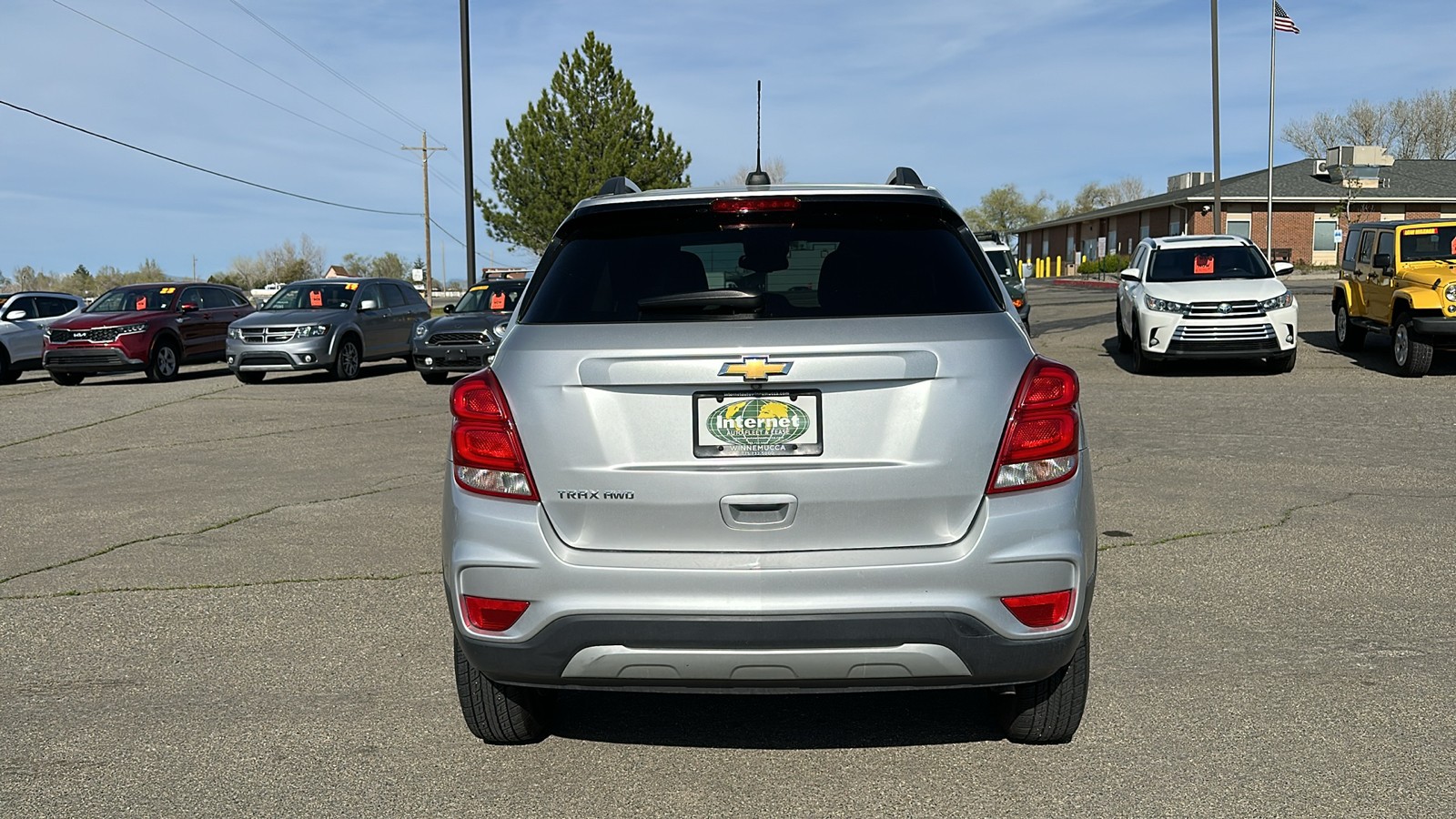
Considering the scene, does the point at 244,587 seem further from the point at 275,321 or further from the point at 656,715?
the point at 275,321

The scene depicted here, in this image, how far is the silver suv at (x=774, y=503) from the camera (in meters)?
3.53

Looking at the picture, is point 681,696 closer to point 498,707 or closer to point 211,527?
point 498,707

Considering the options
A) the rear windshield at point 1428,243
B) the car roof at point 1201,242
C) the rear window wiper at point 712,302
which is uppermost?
the car roof at point 1201,242

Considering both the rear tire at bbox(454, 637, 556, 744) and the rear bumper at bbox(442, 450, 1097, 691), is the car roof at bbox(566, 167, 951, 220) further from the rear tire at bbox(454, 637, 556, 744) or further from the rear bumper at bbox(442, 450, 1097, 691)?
the rear tire at bbox(454, 637, 556, 744)

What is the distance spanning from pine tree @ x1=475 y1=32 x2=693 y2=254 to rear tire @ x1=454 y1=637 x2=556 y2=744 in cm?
4762

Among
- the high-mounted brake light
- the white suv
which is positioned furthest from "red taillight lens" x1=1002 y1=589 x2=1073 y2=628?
the white suv

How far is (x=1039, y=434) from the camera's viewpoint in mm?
3635

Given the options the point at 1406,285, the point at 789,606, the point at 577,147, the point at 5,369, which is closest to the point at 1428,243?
the point at 1406,285

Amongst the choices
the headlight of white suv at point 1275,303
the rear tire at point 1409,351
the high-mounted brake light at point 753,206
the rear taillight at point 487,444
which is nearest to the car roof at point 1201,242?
the headlight of white suv at point 1275,303

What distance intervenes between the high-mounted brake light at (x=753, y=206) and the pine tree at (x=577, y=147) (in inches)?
1879

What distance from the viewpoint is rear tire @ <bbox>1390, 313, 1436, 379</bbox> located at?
16.2 metres

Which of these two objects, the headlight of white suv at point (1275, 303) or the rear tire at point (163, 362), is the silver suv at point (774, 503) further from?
the rear tire at point (163, 362)

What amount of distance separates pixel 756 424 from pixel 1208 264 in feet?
53.5

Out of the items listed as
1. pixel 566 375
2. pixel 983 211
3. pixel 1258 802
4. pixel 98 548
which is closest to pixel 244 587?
pixel 98 548
